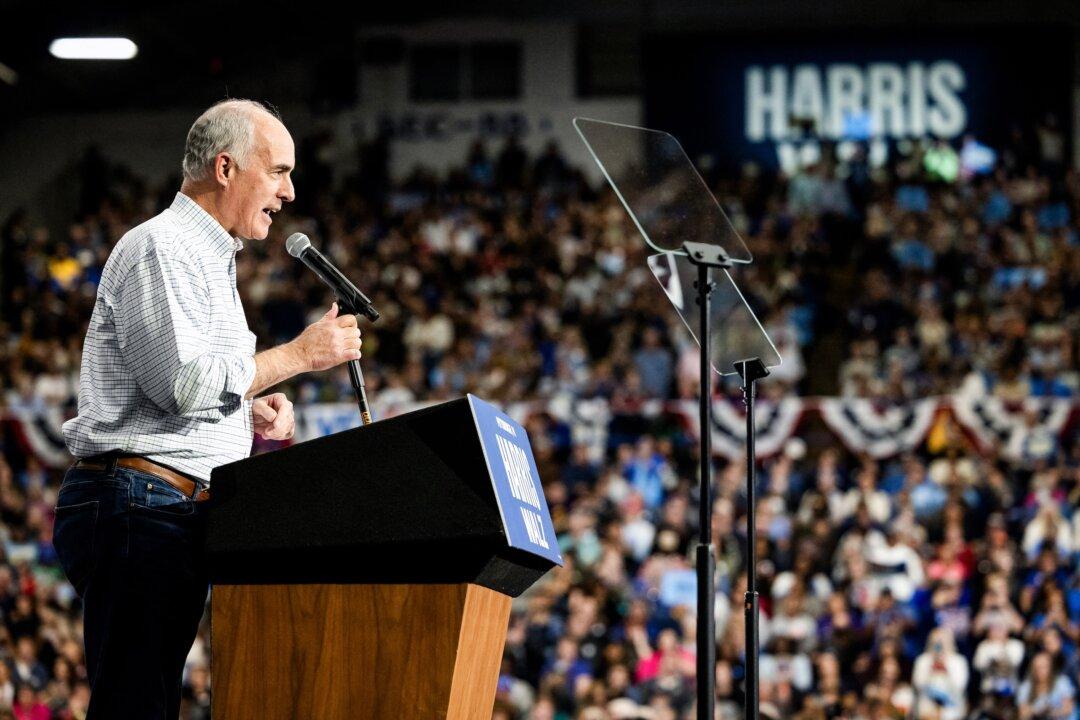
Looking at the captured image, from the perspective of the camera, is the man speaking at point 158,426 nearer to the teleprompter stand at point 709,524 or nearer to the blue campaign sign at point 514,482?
the blue campaign sign at point 514,482

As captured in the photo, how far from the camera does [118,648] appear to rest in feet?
7.64

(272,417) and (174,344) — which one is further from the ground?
(174,344)

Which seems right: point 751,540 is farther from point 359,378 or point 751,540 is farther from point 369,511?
point 369,511

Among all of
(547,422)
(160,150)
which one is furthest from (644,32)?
(547,422)

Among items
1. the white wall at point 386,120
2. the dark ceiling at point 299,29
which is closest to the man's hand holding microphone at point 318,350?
the dark ceiling at point 299,29

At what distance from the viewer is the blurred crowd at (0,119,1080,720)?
8.39 metres

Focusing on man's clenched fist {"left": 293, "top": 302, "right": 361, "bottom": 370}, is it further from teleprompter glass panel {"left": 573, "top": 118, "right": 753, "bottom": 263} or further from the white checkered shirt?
teleprompter glass panel {"left": 573, "top": 118, "right": 753, "bottom": 263}

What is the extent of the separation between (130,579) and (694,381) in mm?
8944

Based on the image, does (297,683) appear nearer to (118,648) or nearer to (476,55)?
(118,648)

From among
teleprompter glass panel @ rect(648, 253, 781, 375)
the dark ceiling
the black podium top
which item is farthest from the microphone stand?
the dark ceiling

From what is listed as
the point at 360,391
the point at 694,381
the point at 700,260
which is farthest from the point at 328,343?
the point at 694,381

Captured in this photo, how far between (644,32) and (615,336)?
19.3ft

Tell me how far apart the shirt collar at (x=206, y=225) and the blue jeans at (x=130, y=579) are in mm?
430

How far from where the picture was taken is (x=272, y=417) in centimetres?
272
